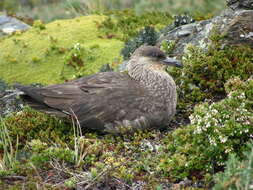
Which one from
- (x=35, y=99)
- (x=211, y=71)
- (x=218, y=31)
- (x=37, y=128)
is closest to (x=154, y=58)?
(x=211, y=71)

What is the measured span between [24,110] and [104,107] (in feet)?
5.52

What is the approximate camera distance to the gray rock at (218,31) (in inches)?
280

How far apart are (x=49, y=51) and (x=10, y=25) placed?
2.88 metres

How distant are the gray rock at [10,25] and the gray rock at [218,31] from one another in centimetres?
550

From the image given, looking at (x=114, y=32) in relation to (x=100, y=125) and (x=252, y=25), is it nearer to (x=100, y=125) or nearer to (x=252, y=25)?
(x=252, y=25)

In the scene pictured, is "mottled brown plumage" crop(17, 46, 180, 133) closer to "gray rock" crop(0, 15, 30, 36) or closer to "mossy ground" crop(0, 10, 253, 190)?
"mossy ground" crop(0, 10, 253, 190)

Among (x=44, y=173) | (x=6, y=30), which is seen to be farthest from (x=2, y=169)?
(x=6, y=30)

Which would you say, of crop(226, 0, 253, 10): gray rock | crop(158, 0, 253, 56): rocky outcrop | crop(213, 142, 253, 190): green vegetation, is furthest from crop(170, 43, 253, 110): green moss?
crop(213, 142, 253, 190): green vegetation

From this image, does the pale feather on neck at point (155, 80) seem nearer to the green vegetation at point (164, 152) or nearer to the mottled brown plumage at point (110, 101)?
the mottled brown plumage at point (110, 101)

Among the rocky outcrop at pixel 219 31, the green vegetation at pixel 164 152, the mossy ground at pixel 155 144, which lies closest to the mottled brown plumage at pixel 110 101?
the mossy ground at pixel 155 144

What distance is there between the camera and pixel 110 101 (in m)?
5.93

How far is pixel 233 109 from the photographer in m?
4.71

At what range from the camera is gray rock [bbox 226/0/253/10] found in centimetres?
773

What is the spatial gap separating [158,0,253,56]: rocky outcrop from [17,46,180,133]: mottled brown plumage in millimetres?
1605
